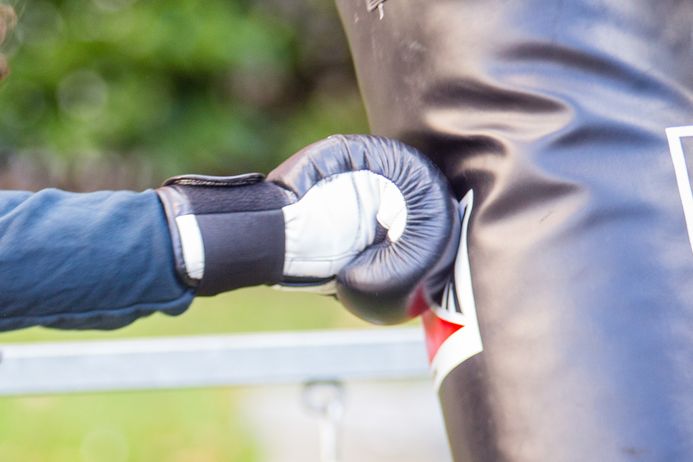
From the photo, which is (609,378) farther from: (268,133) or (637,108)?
(268,133)

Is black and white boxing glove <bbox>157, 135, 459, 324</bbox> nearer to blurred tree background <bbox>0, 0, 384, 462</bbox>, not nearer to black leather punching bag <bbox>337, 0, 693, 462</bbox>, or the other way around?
black leather punching bag <bbox>337, 0, 693, 462</bbox>

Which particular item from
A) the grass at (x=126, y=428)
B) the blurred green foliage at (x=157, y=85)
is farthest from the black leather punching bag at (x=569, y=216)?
the blurred green foliage at (x=157, y=85)

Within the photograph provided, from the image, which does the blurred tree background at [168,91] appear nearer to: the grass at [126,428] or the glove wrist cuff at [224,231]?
the grass at [126,428]

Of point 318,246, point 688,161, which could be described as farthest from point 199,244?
point 688,161

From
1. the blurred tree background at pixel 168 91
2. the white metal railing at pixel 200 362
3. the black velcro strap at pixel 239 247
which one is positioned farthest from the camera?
the blurred tree background at pixel 168 91

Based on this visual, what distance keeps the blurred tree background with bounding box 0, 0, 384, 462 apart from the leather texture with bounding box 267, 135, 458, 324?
3.32m

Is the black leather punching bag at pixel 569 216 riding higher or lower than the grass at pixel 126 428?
higher

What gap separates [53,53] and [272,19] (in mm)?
1140

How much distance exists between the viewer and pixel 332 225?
1179mm

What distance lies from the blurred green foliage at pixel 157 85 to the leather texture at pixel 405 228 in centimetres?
393

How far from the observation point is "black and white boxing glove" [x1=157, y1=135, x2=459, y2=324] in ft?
3.77

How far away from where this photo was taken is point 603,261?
1.07 metres

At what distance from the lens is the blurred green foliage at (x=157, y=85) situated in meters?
5.01

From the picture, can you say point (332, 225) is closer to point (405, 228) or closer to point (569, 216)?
point (405, 228)
